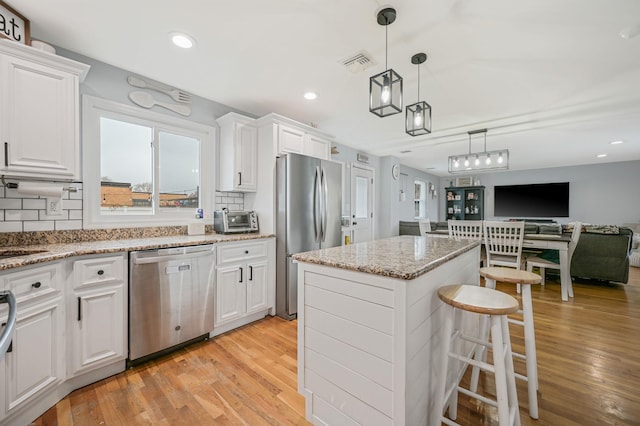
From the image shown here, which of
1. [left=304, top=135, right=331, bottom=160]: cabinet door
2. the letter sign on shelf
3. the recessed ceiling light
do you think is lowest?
[left=304, top=135, right=331, bottom=160]: cabinet door

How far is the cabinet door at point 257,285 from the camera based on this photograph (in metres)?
2.77

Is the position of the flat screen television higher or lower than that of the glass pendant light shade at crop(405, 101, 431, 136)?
lower

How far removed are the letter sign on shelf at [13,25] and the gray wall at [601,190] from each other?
10.3m

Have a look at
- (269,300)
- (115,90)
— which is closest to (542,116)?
(269,300)

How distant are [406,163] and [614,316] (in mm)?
4840

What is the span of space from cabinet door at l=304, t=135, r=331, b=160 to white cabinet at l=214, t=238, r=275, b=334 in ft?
4.16

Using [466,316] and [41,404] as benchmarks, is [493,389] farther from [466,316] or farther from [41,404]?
[41,404]

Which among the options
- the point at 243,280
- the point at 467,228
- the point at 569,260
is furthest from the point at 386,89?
the point at 569,260

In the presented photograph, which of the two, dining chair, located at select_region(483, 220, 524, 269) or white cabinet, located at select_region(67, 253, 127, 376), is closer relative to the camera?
white cabinet, located at select_region(67, 253, 127, 376)

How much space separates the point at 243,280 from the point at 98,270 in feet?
3.89

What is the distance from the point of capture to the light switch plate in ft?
6.75

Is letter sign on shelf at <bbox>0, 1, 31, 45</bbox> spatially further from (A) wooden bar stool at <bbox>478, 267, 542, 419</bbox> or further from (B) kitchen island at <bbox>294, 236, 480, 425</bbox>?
(A) wooden bar stool at <bbox>478, 267, 542, 419</bbox>

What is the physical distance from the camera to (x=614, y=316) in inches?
115

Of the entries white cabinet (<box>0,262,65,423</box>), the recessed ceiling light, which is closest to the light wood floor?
white cabinet (<box>0,262,65,423</box>)
